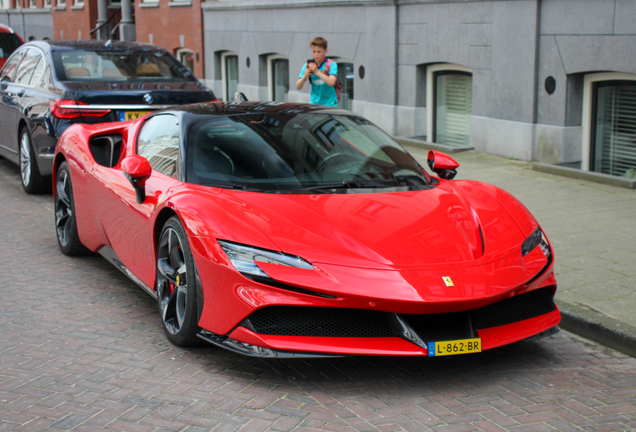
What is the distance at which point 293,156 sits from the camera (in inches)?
198

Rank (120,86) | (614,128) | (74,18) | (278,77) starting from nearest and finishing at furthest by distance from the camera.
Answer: (120,86)
(614,128)
(278,77)
(74,18)

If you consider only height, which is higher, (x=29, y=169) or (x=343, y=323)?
(x=29, y=169)

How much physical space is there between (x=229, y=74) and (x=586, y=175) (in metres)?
14.0

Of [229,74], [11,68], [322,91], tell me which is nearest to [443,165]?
[322,91]

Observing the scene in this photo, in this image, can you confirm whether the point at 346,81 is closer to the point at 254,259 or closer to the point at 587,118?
the point at 587,118

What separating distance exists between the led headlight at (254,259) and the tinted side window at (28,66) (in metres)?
7.07

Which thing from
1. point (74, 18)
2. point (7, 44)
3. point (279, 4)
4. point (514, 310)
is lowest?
point (514, 310)

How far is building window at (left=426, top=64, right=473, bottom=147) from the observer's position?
13539mm

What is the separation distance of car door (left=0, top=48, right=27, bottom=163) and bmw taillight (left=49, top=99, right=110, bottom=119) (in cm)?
139

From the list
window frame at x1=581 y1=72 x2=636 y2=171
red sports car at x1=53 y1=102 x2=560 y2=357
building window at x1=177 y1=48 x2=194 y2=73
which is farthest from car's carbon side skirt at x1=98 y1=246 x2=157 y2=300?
building window at x1=177 y1=48 x2=194 y2=73

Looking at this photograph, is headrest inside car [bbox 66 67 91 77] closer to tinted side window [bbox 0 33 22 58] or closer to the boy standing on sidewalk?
the boy standing on sidewalk

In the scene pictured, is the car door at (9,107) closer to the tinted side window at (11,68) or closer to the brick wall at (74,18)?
the tinted side window at (11,68)

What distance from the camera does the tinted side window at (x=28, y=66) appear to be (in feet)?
33.3

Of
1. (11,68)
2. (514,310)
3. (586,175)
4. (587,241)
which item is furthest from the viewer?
(11,68)
